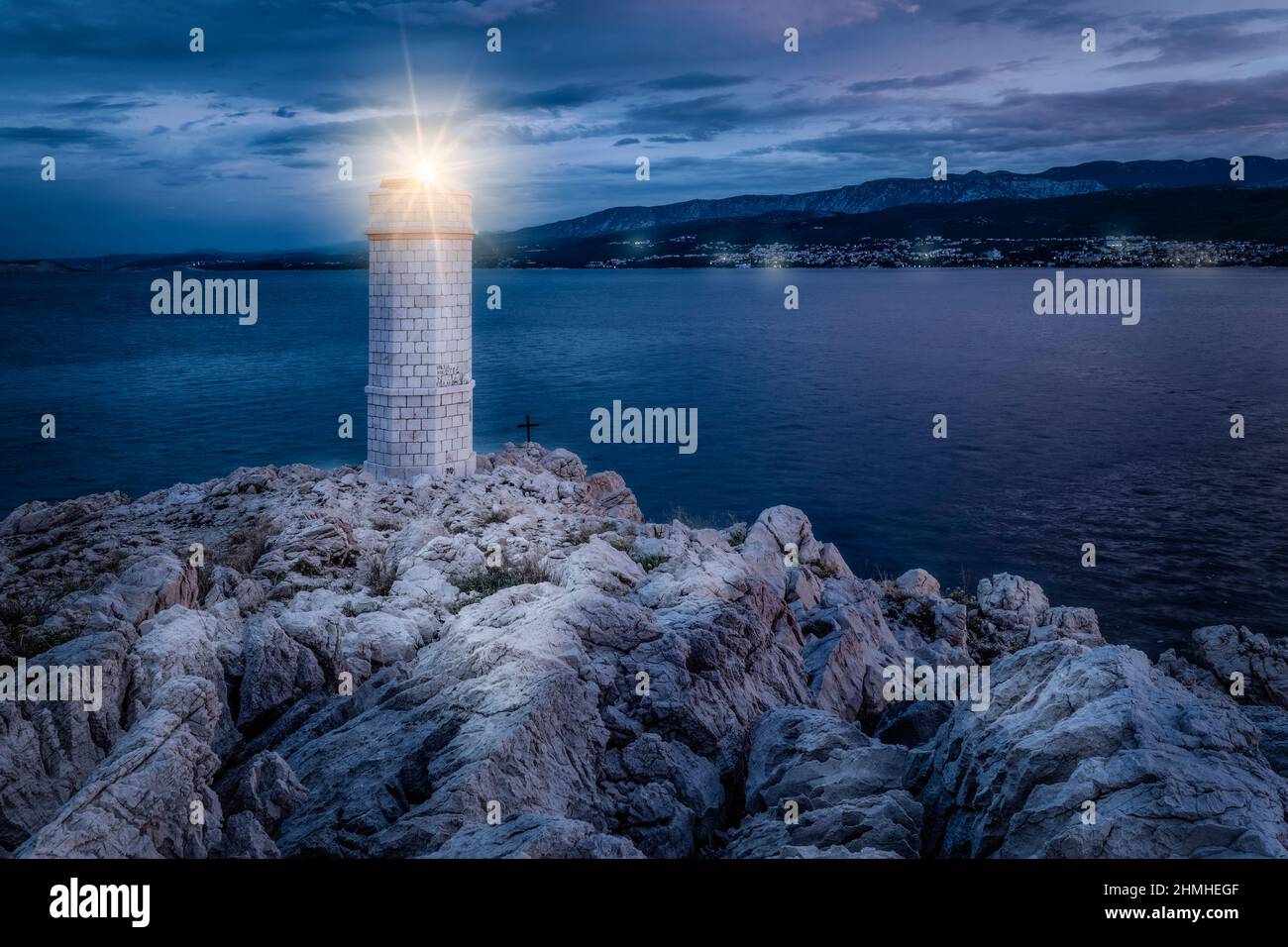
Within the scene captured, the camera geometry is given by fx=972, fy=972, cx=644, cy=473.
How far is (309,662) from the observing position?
12.0 metres

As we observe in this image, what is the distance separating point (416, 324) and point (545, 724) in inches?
602

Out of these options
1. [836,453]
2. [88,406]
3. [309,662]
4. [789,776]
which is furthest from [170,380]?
[789,776]

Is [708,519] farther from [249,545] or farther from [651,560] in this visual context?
[249,545]

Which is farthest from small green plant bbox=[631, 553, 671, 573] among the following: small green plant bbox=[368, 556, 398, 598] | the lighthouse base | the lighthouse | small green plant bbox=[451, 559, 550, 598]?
the lighthouse

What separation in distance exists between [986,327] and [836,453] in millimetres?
68299

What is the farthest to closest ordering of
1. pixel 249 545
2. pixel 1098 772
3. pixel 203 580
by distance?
pixel 249 545 < pixel 203 580 < pixel 1098 772

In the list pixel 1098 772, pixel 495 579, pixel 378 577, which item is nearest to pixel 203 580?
pixel 378 577

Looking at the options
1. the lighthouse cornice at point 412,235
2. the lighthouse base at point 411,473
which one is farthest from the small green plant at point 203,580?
the lighthouse cornice at point 412,235

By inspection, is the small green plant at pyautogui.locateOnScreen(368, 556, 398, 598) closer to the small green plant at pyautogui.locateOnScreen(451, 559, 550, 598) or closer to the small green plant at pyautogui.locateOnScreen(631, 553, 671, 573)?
the small green plant at pyautogui.locateOnScreen(451, 559, 550, 598)

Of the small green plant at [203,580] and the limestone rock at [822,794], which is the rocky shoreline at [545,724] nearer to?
the limestone rock at [822,794]

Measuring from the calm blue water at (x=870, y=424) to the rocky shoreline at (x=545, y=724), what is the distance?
21.2 m

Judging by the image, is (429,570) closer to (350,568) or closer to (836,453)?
(350,568)

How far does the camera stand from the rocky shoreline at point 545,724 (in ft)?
25.3

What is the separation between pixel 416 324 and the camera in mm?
23156
